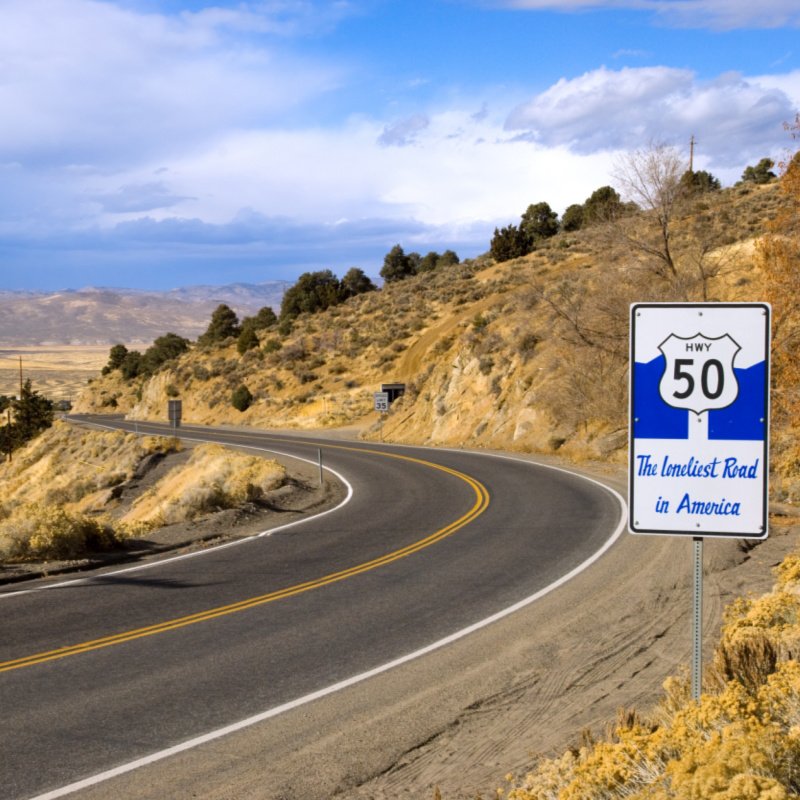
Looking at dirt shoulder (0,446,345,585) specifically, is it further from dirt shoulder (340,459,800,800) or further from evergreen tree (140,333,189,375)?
evergreen tree (140,333,189,375)

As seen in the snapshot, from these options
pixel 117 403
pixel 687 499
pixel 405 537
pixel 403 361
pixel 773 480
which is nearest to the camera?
pixel 687 499

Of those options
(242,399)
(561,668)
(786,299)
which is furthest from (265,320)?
(561,668)

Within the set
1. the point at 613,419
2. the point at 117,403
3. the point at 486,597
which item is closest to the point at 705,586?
the point at 486,597

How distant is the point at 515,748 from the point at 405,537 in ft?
34.3

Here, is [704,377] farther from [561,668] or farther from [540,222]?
[540,222]

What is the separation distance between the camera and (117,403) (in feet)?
333

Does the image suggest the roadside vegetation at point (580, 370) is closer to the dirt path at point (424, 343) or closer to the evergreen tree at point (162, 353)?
the dirt path at point (424, 343)

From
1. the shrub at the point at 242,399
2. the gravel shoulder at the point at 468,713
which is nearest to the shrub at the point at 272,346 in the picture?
the shrub at the point at 242,399

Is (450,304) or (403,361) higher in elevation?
(450,304)

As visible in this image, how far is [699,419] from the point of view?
196 inches

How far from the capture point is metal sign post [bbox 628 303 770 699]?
4.87 meters

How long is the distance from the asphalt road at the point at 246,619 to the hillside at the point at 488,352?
12.8 meters

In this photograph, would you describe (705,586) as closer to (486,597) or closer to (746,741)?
(486,597)

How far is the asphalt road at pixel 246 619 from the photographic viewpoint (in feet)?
26.0
